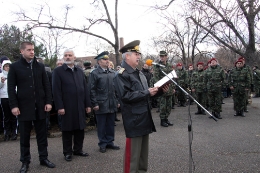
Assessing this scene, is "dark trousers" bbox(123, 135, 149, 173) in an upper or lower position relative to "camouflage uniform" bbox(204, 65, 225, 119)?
lower

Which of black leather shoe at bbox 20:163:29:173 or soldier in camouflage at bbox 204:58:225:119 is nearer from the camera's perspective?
black leather shoe at bbox 20:163:29:173

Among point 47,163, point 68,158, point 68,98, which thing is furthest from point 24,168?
point 68,98

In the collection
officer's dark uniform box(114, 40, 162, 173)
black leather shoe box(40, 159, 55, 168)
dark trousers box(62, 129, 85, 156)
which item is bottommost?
black leather shoe box(40, 159, 55, 168)

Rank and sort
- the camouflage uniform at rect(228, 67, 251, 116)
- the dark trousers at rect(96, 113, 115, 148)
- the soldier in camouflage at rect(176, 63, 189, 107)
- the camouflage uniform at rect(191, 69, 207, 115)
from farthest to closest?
the soldier in camouflage at rect(176, 63, 189, 107) < the camouflage uniform at rect(191, 69, 207, 115) < the camouflage uniform at rect(228, 67, 251, 116) < the dark trousers at rect(96, 113, 115, 148)

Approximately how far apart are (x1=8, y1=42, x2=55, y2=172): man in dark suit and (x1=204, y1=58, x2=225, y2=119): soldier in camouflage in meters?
5.98

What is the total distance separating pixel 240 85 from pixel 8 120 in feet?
25.0

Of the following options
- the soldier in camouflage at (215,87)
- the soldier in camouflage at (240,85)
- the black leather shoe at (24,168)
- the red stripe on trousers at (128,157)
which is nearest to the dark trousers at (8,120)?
the black leather shoe at (24,168)

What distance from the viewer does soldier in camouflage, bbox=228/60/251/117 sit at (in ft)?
27.5

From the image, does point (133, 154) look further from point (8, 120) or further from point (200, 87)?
point (200, 87)

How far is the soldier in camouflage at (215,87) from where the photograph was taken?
8143 millimetres

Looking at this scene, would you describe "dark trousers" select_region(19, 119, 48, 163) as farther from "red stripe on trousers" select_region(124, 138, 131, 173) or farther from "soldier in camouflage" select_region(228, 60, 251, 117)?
"soldier in camouflage" select_region(228, 60, 251, 117)

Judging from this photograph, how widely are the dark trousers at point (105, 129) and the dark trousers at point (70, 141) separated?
0.44 m

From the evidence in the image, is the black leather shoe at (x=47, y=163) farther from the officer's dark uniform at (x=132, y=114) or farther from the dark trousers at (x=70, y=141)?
the officer's dark uniform at (x=132, y=114)

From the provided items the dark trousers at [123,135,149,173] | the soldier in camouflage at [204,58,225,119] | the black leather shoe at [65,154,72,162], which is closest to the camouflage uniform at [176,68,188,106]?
the soldier in camouflage at [204,58,225,119]
